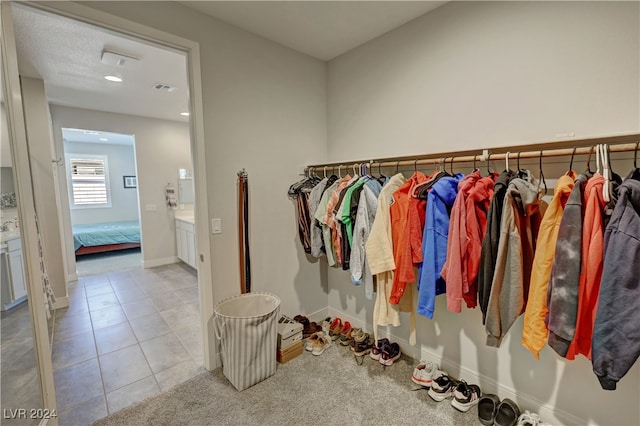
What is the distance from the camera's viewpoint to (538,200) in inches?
51.6

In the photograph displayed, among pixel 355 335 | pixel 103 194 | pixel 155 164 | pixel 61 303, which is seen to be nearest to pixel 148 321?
pixel 61 303

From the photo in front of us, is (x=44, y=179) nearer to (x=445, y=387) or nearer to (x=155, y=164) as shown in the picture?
(x=155, y=164)

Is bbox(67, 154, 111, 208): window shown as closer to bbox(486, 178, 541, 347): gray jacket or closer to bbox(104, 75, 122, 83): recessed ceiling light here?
bbox(104, 75, 122, 83): recessed ceiling light

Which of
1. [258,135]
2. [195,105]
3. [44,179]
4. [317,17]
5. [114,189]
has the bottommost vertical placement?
[114,189]

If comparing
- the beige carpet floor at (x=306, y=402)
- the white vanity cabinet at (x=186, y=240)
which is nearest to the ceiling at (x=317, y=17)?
the beige carpet floor at (x=306, y=402)

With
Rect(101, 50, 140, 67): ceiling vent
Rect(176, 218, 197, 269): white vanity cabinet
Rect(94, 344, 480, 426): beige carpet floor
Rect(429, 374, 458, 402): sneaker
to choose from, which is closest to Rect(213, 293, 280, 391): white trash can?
Rect(94, 344, 480, 426): beige carpet floor

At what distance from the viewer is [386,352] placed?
7.24 feet

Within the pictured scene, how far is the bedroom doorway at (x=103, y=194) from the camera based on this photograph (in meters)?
5.87

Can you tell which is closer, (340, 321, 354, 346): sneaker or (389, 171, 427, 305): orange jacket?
(389, 171, 427, 305): orange jacket

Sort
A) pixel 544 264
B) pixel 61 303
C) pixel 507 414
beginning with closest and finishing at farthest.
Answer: pixel 544 264, pixel 507 414, pixel 61 303

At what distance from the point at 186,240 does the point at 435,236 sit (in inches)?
172

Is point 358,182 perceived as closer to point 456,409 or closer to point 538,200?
point 538,200

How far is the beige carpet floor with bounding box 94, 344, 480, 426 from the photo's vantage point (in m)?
1.71

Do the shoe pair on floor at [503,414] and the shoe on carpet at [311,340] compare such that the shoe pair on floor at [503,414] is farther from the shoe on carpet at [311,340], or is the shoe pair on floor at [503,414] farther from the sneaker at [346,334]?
the shoe on carpet at [311,340]
